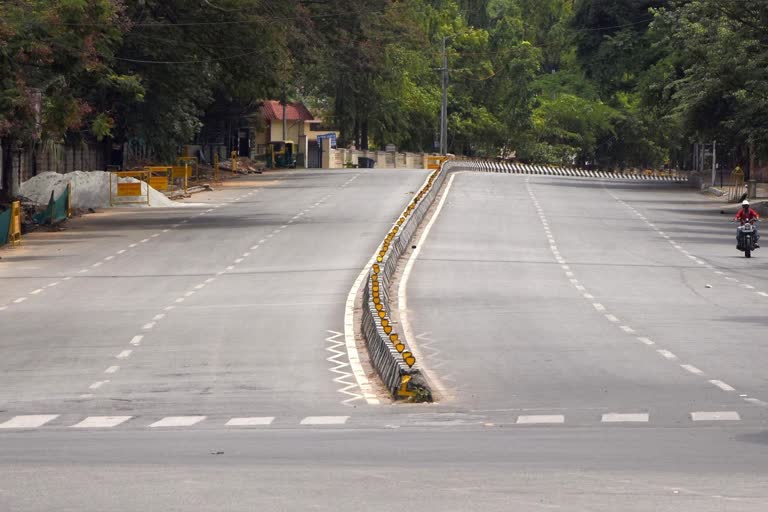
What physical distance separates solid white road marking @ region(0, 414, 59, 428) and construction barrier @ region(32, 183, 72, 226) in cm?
3152

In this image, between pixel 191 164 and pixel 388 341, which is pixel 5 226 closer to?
pixel 388 341

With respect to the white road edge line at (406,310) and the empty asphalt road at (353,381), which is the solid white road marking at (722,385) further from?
the white road edge line at (406,310)

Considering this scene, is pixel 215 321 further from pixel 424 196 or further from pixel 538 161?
pixel 538 161

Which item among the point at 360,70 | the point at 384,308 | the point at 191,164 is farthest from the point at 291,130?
the point at 384,308

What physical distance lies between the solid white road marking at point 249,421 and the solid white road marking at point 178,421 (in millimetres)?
386

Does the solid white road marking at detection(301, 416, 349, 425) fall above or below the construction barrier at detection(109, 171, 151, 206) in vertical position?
below

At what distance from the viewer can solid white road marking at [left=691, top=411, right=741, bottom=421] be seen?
1420 centimetres

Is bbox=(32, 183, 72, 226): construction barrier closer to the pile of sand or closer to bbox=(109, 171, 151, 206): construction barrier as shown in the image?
the pile of sand

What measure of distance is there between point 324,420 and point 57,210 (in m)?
34.7

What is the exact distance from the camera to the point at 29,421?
15117 mm

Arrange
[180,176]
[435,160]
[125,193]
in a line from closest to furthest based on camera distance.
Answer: [125,193], [180,176], [435,160]

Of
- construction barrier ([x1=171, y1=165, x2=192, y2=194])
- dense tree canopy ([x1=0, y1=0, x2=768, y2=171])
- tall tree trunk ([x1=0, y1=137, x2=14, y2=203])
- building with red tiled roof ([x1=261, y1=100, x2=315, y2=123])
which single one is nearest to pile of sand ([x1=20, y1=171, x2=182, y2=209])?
dense tree canopy ([x1=0, y1=0, x2=768, y2=171])

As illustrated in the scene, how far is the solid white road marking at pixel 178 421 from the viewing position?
48.2 feet

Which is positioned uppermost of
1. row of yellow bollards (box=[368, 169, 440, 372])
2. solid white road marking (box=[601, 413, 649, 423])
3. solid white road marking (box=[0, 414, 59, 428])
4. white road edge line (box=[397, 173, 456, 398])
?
row of yellow bollards (box=[368, 169, 440, 372])
